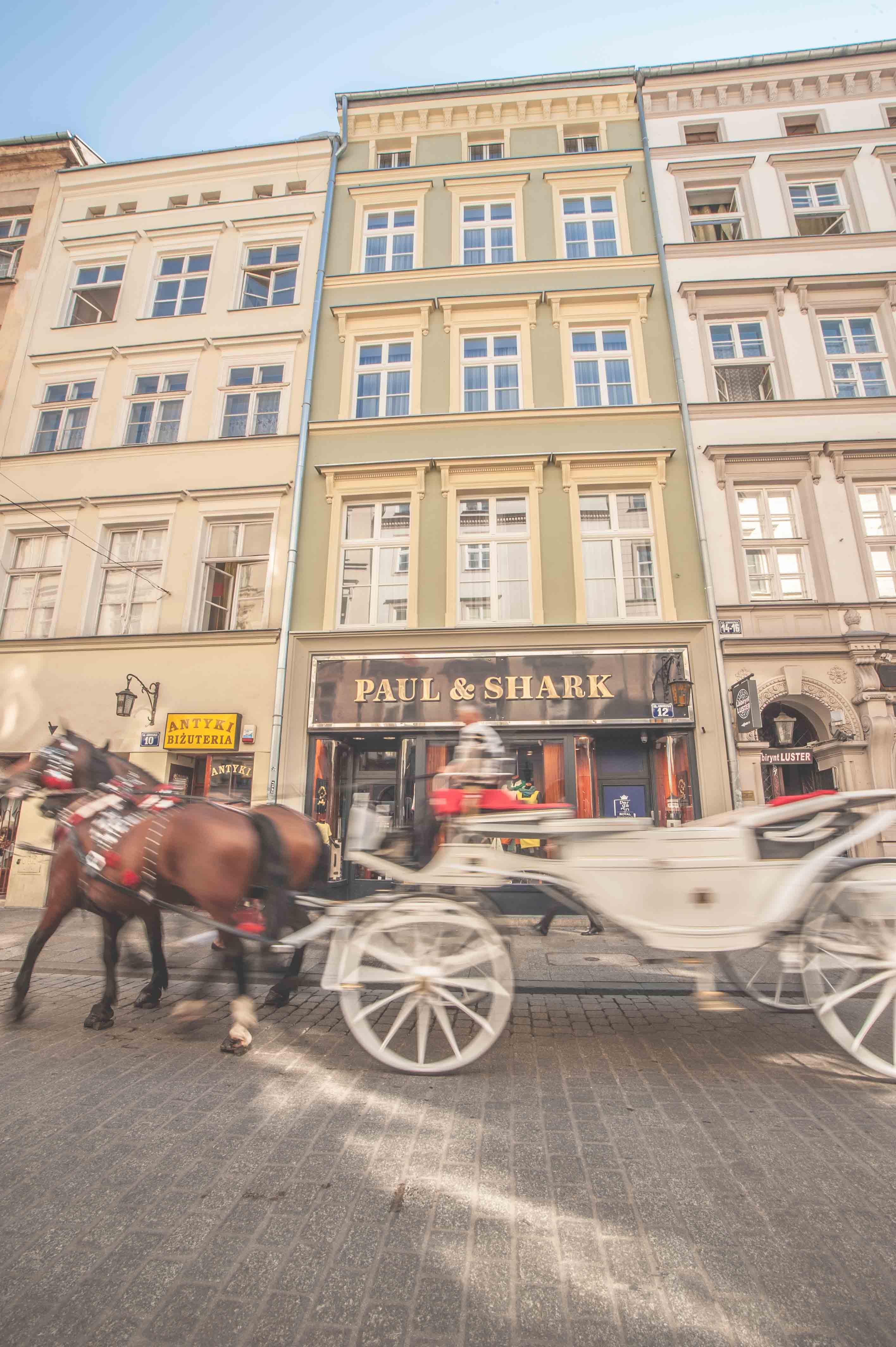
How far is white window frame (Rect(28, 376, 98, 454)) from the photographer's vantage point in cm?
1178

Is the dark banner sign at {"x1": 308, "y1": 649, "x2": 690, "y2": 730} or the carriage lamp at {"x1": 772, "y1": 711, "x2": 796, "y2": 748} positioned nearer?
the carriage lamp at {"x1": 772, "y1": 711, "x2": 796, "y2": 748}

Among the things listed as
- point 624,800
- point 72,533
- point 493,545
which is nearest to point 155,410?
point 72,533

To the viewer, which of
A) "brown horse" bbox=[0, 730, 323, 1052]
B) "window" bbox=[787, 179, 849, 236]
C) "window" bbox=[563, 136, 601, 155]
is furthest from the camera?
"window" bbox=[563, 136, 601, 155]

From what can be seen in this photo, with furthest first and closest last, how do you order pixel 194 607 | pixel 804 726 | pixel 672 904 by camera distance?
pixel 194 607
pixel 804 726
pixel 672 904

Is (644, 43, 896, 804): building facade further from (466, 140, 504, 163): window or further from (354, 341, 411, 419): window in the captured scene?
(354, 341, 411, 419): window

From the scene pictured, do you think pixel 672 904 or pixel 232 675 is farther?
pixel 232 675

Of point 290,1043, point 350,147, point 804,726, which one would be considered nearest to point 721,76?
point 350,147

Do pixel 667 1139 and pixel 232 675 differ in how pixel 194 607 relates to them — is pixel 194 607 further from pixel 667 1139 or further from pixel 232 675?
pixel 667 1139

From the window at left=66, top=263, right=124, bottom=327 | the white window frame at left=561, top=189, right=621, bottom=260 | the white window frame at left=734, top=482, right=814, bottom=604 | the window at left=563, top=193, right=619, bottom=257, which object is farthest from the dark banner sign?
the window at left=66, top=263, right=124, bottom=327

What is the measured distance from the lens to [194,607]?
1046 cm

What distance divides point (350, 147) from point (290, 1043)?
54.0 feet

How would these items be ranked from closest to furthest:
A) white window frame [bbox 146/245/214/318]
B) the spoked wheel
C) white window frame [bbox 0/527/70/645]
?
the spoked wheel
white window frame [bbox 0/527/70/645]
white window frame [bbox 146/245/214/318]

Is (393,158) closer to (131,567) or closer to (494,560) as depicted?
(494,560)

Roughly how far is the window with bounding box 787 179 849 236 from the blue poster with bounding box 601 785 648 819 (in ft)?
35.5
